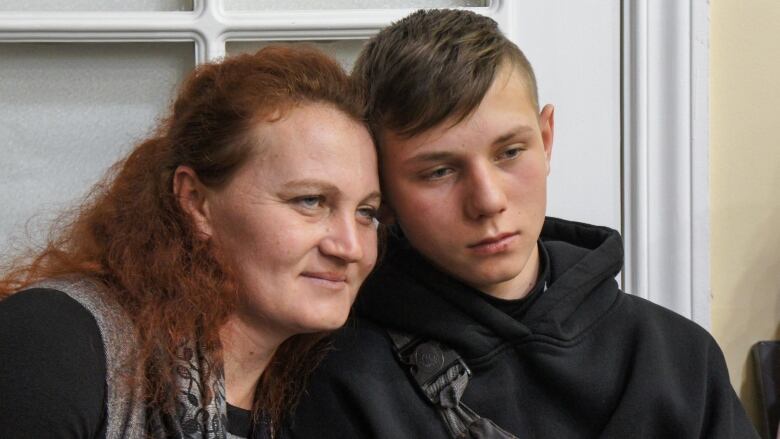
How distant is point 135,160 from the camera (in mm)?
1254

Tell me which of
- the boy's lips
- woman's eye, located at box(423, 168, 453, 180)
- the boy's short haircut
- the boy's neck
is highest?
the boy's short haircut

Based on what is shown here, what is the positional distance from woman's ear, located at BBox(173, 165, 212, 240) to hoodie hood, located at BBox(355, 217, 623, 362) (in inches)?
10.0

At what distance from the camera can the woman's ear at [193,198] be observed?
1174 mm

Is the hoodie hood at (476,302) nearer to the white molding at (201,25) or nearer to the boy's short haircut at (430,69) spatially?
the boy's short haircut at (430,69)

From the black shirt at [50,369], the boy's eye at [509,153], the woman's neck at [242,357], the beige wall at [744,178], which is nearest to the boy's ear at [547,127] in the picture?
the boy's eye at [509,153]

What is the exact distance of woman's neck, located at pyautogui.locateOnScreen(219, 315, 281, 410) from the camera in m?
1.19

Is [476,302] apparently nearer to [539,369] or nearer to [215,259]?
[539,369]

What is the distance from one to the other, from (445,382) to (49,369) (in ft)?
1.54

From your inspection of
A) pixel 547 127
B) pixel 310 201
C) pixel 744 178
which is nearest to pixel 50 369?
pixel 310 201

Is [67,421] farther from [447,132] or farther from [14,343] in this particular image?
[447,132]

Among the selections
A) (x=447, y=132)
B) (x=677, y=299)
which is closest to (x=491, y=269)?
(x=447, y=132)

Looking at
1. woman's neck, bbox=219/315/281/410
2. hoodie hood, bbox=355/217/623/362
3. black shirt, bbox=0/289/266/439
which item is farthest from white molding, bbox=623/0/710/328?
black shirt, bbox=0/289/266/439

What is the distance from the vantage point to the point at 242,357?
1.21m

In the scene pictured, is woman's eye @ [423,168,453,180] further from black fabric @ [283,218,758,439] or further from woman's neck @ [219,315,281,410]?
woman's neck @ [219,315,281,410]
